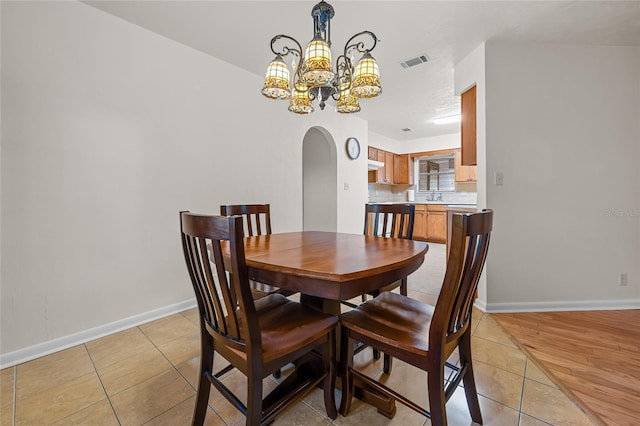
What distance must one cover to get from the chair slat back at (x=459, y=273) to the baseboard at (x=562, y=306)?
175cm

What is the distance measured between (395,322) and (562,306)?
228 cm

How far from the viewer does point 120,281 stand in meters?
2.13

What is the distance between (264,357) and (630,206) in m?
3.40

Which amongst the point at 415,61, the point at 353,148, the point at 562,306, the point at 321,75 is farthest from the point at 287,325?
the point at 353,148

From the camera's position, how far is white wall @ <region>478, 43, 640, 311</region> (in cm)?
246

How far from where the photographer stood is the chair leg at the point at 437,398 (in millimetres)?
959

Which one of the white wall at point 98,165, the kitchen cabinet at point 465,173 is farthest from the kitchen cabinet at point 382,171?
the white wall at point 98,165

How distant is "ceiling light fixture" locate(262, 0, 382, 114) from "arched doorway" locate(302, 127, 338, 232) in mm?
2327

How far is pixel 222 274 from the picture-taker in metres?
0.93

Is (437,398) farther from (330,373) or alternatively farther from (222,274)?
(222,274)

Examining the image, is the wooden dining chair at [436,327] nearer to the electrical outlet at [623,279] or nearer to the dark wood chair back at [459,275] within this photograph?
the dark wood chair back at [459,275]

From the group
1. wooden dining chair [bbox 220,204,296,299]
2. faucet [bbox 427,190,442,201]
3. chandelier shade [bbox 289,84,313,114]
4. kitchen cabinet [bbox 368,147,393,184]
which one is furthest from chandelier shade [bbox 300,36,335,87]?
faucet [bbox 427,190,442,201]

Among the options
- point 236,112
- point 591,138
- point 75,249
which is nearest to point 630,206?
point 591,138

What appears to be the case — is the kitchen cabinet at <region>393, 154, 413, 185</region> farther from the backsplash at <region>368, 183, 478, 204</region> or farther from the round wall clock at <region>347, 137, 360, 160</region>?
the round wall clock at <region>347, 137, 360, 160</region>
